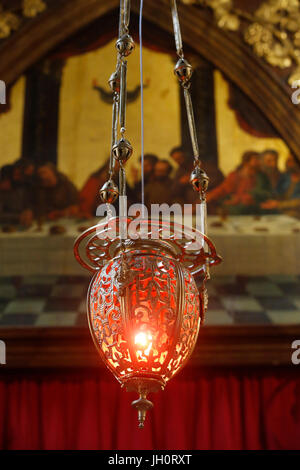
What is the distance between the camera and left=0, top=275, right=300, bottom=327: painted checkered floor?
5.47 meters

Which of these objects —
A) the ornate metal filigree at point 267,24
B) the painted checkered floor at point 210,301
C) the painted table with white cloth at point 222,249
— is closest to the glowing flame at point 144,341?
the painted checkered floor at point 210,301

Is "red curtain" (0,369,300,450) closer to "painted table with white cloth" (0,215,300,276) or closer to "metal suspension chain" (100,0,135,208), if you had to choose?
"painted table with white cloth" (0,215,300,276)

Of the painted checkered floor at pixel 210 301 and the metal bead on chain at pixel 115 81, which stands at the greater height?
the painted checkered floor at pixel 210 301

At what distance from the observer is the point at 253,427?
212 inches

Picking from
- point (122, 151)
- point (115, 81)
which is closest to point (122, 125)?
point (122, 151)

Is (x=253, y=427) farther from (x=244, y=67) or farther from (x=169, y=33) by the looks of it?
(x=169, y=33)

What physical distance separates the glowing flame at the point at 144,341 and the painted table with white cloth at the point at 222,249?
3512 mm

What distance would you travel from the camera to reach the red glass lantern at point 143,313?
2.40m

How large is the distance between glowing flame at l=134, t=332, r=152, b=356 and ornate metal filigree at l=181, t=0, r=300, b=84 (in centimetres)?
499

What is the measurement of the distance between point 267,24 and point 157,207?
2390mm

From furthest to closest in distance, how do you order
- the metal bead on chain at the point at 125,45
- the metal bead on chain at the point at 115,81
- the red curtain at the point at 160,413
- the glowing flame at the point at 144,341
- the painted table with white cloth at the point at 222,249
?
the painted table with white cloth at the point at 222,249 < the red curtain at the point at 160,413 < the metal bead on chain at the point at 115,81 < the metal bead on chain at the point at 125,45 < the glowing flame at the point at 144,341

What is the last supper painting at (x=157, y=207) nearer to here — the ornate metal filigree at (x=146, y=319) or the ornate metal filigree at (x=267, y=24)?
the ornate metal filigree at (x=267, y=24)

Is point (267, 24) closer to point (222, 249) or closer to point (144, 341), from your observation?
point (222, 249)
